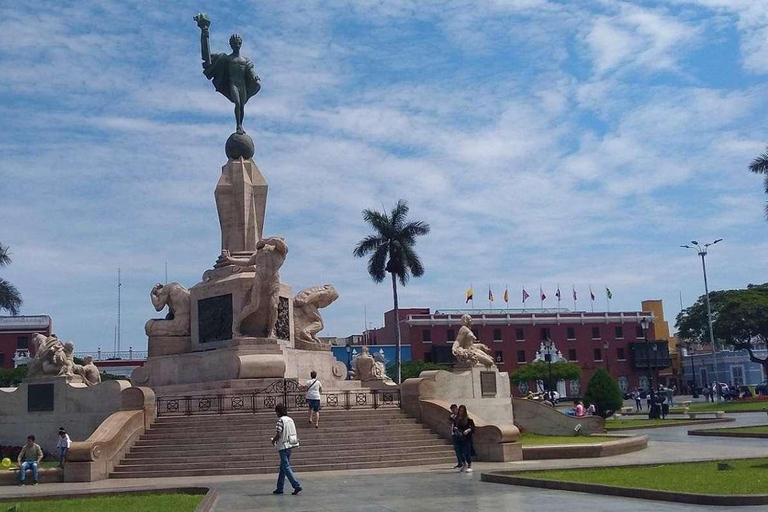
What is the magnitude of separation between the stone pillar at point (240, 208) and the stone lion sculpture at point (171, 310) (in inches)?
92.7

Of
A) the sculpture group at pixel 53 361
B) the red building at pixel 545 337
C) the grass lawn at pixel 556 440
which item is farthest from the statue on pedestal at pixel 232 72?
the red building at pixel 545 337

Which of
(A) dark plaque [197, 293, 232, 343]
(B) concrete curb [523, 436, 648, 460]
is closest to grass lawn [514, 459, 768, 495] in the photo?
(B) concrete curb [523, 436, 648, 460]

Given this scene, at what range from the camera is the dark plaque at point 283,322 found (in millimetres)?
28609

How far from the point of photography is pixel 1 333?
79125 millimetres

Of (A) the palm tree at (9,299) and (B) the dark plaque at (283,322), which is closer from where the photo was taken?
(B) the dark plaque at (283,322)

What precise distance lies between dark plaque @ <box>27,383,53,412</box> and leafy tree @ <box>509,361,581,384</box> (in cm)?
5836

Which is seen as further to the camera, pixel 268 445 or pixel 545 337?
pixel 545 337

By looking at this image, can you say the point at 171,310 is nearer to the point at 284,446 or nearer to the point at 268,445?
the point at 268,445

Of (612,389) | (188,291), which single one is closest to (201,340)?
(188,291)

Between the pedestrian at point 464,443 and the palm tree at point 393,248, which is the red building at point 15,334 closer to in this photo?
the palm tree at point 393,248

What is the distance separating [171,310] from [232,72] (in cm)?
936

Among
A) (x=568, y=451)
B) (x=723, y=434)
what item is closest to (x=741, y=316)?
(x=723, y=434)

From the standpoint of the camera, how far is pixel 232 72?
109ft

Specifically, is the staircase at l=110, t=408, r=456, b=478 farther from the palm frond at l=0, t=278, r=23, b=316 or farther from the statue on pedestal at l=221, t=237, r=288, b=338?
the palm frond at l=0, t=278, r=23, b=316
